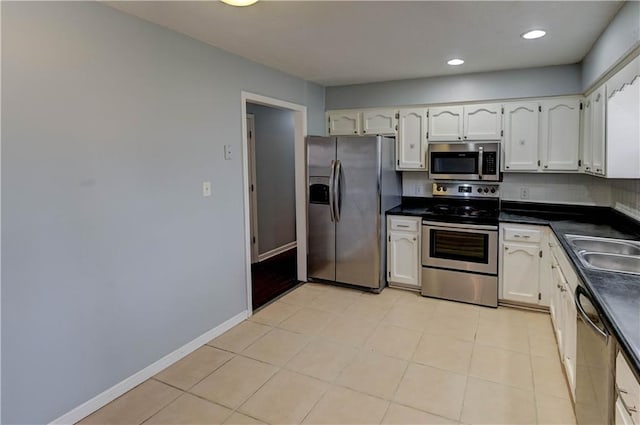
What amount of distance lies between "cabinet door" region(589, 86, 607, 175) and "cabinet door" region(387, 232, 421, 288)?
1.69 m

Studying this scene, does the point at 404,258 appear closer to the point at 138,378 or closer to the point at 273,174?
the point at 273,174

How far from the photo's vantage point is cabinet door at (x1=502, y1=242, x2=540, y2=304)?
354cm

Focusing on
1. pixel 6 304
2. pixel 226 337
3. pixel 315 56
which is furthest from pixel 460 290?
pixel 6 304

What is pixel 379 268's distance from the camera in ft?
13.6

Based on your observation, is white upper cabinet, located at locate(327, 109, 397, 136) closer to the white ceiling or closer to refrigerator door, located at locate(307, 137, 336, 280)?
refrigerator door, located at locate(307, 137, 336, 280)

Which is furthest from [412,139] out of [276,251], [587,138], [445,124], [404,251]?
[276,251]

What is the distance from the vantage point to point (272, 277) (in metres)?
4.77

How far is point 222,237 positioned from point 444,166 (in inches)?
95.8

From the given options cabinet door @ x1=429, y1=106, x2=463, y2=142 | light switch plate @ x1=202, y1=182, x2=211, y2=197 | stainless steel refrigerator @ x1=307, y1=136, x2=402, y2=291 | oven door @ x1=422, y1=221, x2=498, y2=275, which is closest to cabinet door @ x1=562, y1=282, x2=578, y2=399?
oven door @ x1=422, y1=221, x2=498, y2=275

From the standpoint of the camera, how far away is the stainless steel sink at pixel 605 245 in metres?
2.46

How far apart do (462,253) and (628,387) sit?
266 centimetres

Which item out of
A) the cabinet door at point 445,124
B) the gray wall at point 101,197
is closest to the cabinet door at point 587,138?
the cabinet door at point 445,124

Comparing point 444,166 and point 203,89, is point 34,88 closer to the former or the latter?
point 203,89

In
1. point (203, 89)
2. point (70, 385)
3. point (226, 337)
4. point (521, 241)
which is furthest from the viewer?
point (521, 241)
